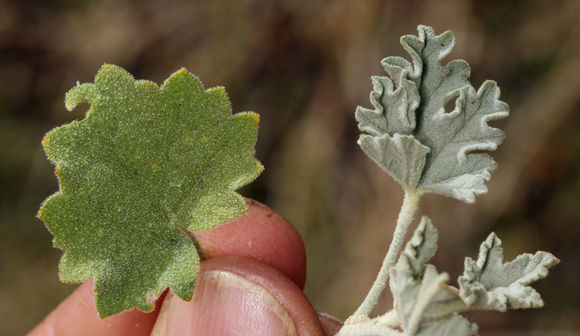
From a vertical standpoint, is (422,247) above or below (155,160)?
below

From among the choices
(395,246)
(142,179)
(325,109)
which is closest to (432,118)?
(395,246)

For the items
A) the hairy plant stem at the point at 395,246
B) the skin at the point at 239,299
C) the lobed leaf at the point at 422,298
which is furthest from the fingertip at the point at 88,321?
the lobed leaf at the point at 422,298

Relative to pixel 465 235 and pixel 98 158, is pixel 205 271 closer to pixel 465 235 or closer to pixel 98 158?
pixel 98 158

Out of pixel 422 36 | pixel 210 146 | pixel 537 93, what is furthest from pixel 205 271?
pixel 537 93

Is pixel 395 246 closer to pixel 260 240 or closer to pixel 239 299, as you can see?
pixel 239 299

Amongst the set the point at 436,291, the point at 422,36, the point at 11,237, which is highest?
the point at 422,36

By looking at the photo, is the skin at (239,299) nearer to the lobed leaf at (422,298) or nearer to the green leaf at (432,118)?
the lobed leaf at (422,298)

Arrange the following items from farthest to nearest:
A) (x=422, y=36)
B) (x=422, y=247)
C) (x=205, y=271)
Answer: (x=205, y=271)
(x=422, y=36)
(x=422, y=247)
